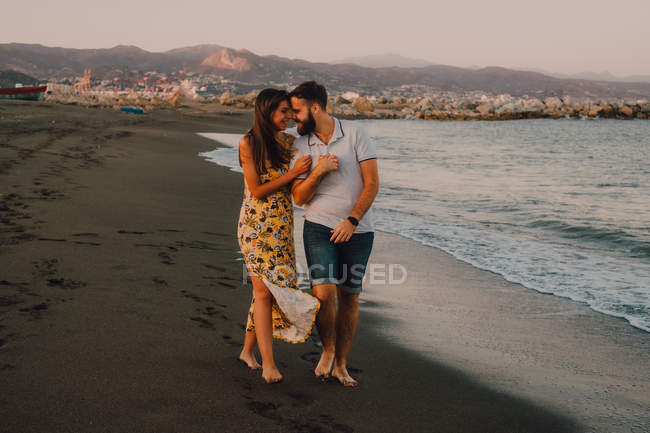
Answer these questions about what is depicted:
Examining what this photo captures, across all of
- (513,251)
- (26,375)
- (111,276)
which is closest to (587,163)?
(513,251)

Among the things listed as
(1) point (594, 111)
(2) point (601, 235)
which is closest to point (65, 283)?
(2) point (601, 235)

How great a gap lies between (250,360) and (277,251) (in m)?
0.75

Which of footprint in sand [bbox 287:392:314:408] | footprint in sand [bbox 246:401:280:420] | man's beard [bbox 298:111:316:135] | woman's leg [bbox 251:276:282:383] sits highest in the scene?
man's beard [bbox 298:111:316:135]

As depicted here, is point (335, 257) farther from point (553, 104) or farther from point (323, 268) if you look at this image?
point (553, 104)

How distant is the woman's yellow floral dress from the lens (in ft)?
11.0

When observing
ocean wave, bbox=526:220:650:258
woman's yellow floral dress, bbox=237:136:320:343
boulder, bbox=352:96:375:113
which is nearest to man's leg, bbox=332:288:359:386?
woman's yellow floral dress, bbox=237:136:320:343

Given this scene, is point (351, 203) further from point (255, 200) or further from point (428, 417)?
point (428, 417)

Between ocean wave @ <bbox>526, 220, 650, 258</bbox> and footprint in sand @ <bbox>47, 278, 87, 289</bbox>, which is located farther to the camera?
ocean wave @ <bbox>526, 220, 650, 258</bbox>

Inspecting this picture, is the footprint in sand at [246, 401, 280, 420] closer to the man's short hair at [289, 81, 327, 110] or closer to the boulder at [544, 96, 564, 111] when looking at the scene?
the man's short hair at [289, 81, 327, 110]

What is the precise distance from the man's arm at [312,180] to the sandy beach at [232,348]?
1135mm

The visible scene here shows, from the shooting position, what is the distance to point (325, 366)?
3.53m

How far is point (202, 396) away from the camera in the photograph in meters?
3.13

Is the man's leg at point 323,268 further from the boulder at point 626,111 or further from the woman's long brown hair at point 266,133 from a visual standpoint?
the boulder at point 626,111

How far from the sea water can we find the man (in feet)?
10.7
